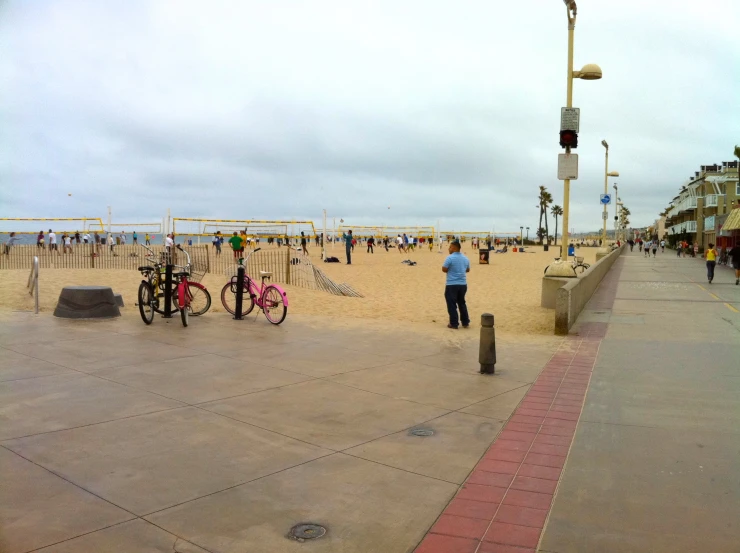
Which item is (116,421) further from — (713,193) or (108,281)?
(713,193)

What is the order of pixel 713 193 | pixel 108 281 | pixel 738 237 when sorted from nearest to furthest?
1. pixel 108 281
2. pixel 738 237
3. pixel 713 193

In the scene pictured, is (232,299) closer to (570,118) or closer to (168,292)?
(168,292)

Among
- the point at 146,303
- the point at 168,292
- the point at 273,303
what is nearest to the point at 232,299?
the point at 273,303

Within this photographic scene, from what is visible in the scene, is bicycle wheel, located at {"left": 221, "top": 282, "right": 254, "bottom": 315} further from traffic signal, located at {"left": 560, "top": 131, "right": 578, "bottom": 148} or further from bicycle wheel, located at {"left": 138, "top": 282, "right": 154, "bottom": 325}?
traffic signal, located at {"left": 560, "top": 131, "right": 578, "bottom": 148}

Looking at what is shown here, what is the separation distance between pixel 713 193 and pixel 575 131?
85719 millimetres

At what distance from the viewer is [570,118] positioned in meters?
14.4

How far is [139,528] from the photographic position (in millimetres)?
3617

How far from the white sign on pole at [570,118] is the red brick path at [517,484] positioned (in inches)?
340

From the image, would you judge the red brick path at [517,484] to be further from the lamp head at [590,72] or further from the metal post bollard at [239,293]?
the lamp head at [590,72]

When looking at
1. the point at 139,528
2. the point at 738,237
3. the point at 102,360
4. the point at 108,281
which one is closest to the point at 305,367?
the point at 102,360

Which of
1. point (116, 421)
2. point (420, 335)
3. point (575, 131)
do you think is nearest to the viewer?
point (116, 421)

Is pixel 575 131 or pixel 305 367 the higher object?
pixel 575 131

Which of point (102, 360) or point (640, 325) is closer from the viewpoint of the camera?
point (102, 360)

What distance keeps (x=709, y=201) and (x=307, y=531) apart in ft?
296
